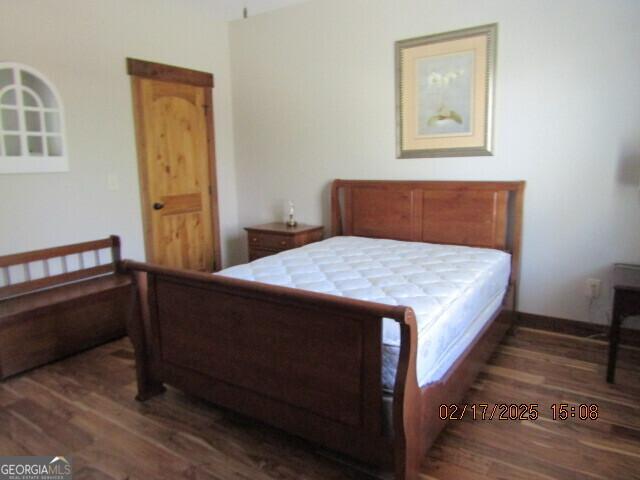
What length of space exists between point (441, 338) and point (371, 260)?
3.40ft

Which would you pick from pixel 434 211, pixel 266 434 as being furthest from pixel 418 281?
pixel 434 211

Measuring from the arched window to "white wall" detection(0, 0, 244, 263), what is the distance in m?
0.06

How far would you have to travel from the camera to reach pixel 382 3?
3617 millimetres

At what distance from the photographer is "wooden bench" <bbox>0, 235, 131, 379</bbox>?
2.76 m

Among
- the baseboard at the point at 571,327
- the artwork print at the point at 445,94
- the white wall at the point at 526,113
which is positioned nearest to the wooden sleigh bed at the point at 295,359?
the baseboard at the point at 571,327

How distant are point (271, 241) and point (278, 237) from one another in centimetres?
9

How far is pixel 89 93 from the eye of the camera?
3400mm

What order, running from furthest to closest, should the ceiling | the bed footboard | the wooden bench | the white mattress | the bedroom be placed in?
1. the ceiling
2. the wooden bench
3. the bedroom
4. the white mattress
5. the bed footboard

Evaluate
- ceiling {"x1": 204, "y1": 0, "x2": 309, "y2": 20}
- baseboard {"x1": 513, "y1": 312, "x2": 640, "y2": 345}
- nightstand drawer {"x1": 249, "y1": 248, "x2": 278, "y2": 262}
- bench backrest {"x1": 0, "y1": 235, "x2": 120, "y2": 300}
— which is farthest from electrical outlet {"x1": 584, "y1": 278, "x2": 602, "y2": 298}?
bench backrest {"x1": 0, "y1": 235, "x2": 120, "y2": 300}

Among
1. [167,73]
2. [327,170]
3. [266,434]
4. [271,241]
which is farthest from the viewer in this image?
[327,170]

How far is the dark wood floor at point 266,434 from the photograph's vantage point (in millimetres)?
A: 1919

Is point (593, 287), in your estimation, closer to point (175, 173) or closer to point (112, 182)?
point (175, 173)

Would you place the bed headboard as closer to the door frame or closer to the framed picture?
the framed picture

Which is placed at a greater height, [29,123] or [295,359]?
[29,123]
